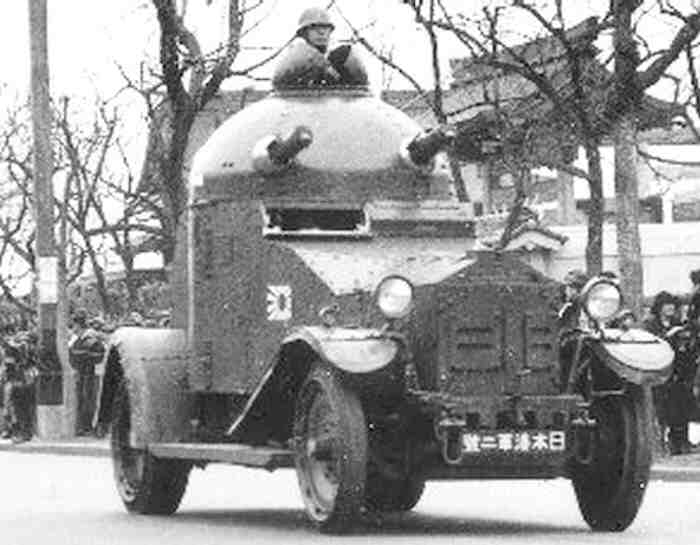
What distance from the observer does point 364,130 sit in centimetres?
1642

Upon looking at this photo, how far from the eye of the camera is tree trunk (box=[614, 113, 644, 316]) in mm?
24531

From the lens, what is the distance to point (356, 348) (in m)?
13.8

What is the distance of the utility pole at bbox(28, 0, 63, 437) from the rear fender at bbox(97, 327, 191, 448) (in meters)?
15.3

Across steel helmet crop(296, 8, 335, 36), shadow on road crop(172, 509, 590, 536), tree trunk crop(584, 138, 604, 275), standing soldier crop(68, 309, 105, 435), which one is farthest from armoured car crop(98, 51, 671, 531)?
standing soldier crop(68, 309, 105, 435)

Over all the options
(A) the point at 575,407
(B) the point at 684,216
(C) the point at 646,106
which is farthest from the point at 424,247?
(B) the point at 684,216

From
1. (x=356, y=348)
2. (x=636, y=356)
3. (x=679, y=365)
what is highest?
(x=356, y=348)

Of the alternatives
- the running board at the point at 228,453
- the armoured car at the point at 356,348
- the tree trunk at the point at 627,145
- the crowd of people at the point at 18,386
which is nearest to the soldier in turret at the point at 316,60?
the armoured car at the point at 356,348

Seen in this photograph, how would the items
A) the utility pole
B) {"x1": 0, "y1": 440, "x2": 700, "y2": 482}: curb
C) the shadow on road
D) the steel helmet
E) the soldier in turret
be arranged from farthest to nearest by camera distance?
the utility pole, {"x1": 0, "y1": 440, "x2": 700, "y2": 482}: curb, the steel helmet, the soldier in turret, the shadow on road

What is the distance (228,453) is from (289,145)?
212cm

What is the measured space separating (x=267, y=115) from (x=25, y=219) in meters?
50.9

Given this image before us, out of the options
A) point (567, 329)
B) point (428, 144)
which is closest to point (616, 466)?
point (567, 329)

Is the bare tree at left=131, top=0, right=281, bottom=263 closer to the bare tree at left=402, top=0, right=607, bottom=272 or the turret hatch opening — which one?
the bare tree at left=402, top=0, right=607, bottom=272

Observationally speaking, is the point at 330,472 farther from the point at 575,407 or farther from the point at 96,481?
the point at 96,481

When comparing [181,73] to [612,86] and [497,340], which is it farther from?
[497,340]
